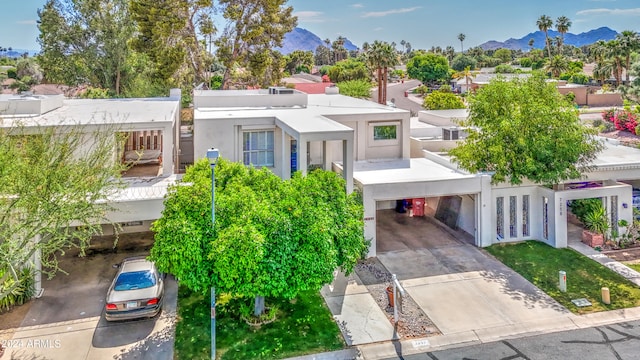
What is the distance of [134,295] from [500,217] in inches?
570

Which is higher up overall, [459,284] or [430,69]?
[430,69]

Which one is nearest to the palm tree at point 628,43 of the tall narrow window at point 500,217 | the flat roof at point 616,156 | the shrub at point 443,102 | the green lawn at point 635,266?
the shrub at point 443,102

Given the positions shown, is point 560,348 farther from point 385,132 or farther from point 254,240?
point 385,132

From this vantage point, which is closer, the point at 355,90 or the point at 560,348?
the point at 560,348

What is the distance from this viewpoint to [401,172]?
1925cm

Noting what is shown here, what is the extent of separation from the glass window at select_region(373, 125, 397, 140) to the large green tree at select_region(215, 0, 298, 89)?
24.0 meters

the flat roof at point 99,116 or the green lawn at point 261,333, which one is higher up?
the flat roof at point 99,116

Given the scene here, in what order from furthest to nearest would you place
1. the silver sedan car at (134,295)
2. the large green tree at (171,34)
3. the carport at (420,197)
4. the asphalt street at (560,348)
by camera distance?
1. the large green tree at (171,34)
2. the carport at (420,197)
3. the silver sedan car at (134,295)
4. the asphalt street at (560,348)

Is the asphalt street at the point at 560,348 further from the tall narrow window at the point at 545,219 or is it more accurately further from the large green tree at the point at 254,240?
the tall narrow window at the point at 545,219

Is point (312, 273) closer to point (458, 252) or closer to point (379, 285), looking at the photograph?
point (379, 285)

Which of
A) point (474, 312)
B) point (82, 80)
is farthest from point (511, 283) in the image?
point (82, 80)

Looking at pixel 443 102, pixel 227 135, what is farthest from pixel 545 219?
pixel 443 102

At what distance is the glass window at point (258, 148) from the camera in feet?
65.8

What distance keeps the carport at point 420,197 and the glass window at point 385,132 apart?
4.20 ft
